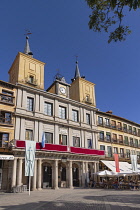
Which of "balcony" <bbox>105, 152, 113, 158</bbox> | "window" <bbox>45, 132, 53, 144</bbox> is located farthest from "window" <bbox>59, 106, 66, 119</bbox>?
"balcony" <bbox>105, 152, 113, 158</bbox>

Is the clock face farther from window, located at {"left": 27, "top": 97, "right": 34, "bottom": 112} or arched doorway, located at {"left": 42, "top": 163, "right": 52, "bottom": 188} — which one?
arched doorway, located at {"left": 42, "top": 163, "right": 52, "bottom": 188}

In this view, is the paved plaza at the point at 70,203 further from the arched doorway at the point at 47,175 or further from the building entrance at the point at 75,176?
the building entrance at the point at 75,176

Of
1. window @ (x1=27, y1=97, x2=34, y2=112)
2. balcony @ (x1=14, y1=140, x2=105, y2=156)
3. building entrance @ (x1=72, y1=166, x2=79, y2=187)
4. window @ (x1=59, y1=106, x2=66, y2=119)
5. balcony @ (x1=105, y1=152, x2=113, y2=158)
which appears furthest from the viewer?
balcony @ (x1=105, y1=152, x2=113, y2=158)

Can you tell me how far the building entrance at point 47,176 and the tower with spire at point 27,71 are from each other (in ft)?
36.4

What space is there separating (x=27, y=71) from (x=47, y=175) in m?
14.2

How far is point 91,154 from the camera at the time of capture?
27.8 m

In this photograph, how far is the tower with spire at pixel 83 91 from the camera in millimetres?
32219

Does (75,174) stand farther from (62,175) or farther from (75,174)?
(62,175)

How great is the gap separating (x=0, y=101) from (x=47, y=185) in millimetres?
12103

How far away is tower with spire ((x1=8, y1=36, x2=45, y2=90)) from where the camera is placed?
26062mm

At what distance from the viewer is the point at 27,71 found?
88.0 ft

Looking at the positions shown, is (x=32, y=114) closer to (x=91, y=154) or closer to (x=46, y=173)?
(x=46, y=173)

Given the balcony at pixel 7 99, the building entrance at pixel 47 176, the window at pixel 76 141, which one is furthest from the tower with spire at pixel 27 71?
the building entrance at pixel 47 176

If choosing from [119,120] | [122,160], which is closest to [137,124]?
[119,120]
